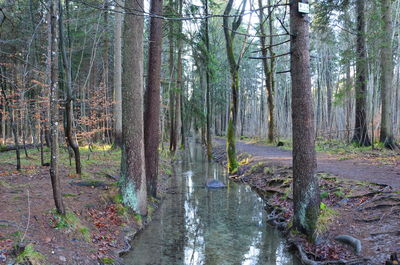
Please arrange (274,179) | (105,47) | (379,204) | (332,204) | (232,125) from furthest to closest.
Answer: (105,47) → (232,125) → (274,179) → (332,204) → (379,204)

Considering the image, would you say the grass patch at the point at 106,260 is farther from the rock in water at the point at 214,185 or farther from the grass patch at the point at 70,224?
the rock in water at the point at 214,185

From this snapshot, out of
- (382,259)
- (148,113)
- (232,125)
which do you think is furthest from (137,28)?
(232,125)

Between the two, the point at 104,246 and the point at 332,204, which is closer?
the point at 104,246

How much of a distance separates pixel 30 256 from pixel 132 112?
3930mm

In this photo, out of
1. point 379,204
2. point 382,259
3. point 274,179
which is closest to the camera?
point 382,259

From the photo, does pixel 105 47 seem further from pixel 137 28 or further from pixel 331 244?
pixel 331 244

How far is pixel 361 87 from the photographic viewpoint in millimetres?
14445

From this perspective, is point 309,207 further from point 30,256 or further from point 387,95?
point 387,95

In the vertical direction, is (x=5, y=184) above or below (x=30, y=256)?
above

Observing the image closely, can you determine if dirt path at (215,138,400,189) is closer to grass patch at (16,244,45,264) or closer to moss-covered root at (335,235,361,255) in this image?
moss-covered root at (335,235,361,255)

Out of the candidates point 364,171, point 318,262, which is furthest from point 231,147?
point 318,262

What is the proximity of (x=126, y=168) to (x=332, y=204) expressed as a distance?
480 cm

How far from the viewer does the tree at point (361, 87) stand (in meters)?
13.6

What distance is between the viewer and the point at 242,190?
450 inches
